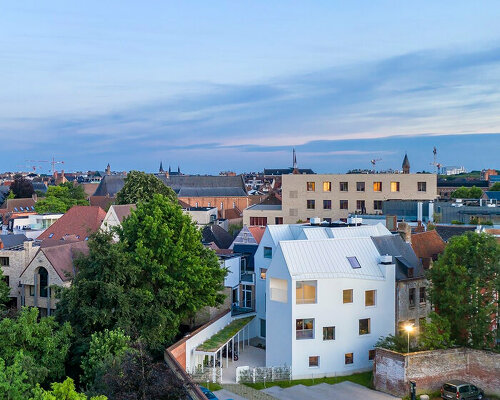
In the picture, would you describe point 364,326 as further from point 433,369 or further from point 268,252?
point 268,252

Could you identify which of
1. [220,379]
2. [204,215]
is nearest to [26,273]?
[220,379]

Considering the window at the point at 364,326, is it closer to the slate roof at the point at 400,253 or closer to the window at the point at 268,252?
the slate roof at the point at 400,253

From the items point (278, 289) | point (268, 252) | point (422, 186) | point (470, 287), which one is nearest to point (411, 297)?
point (470, 287)

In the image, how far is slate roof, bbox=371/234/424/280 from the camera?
133 ft

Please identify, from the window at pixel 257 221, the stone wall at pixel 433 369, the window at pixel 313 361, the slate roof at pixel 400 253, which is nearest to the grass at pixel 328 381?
the window at pixel 313 361

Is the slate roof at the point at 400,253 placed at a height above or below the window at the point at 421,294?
above

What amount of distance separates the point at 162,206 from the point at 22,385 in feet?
61.9

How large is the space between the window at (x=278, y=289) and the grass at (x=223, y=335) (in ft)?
14.1

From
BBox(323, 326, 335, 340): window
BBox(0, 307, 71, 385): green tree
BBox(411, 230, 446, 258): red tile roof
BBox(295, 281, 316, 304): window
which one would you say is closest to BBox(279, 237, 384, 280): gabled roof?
BBox(295, 281, 316, 304): window

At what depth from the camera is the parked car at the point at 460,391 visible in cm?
3216

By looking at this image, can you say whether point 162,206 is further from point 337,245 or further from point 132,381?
point 132,381

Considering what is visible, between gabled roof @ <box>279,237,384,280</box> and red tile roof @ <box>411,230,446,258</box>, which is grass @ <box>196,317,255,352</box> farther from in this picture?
red tile roof @ <box>411,230,446,258</box>

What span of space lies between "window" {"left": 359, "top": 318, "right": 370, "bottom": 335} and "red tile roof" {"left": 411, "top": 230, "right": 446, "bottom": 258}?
1019cm

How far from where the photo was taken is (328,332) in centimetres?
3666
